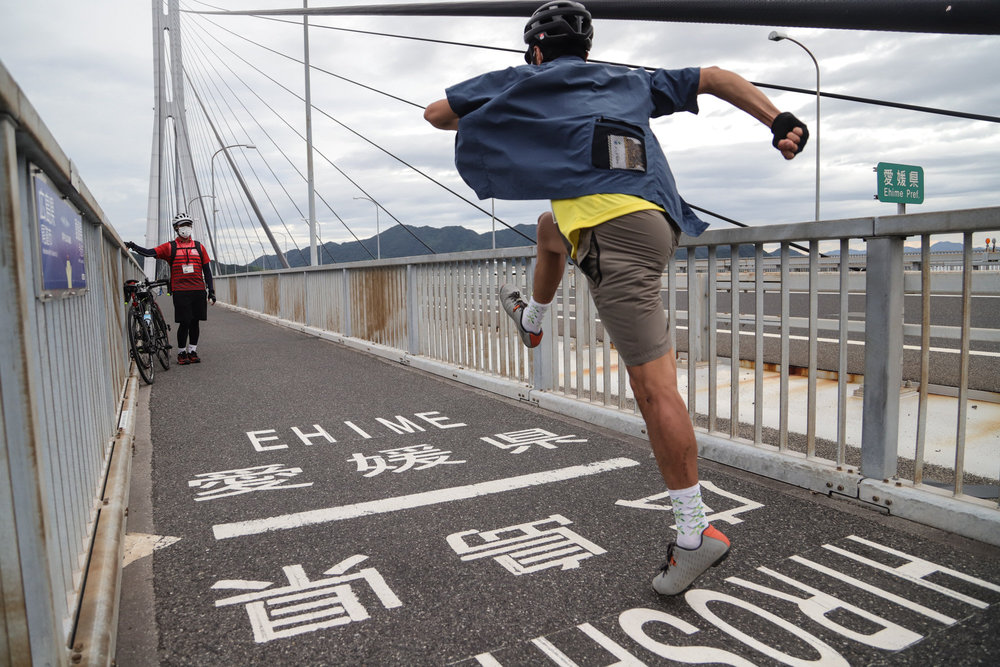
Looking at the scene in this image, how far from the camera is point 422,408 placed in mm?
5461

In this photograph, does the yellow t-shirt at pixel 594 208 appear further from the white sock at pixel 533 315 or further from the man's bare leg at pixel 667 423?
the white sock at pixel 533 315

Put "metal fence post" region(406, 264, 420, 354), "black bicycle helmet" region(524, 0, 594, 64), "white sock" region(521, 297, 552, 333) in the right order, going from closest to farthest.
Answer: "black bicycle helmet" region(524, 0, 594, 64) < "white sock" region(521, 297, 552, 333) < "metal fence post" region(406, 264, 420, 354)

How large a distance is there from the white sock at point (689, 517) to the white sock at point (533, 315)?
4.97 feet

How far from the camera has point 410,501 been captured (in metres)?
3.24

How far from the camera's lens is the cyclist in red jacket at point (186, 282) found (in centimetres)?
887

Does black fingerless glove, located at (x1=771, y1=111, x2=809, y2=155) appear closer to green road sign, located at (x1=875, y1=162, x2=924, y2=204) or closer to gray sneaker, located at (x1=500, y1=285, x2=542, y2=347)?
gray sneaker, located at (x1=500, y1=285, x2=542, y2=347)

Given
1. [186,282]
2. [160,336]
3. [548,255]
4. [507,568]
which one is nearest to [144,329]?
[160,336]

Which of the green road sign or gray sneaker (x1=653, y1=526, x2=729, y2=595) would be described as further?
the green road sign

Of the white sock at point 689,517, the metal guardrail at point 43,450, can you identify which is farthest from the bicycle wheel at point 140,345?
the white sock at point 689,517

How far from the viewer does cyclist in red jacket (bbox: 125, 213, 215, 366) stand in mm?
8867

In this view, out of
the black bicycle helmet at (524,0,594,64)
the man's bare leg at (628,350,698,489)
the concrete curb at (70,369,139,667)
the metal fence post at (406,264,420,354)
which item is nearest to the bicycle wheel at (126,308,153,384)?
the metal fence post at (406,264,420,354)

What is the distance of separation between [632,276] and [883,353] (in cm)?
138

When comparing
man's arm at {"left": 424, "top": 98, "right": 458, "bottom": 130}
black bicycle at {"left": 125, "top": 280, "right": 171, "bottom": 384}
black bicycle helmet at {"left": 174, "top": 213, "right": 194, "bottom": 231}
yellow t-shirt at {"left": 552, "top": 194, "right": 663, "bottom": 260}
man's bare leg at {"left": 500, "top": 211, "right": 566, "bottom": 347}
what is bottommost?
black bicycle at {"left": 125, "top": 280, "right": 171, "bottom": 384}

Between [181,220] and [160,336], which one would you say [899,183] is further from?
[160,336]
